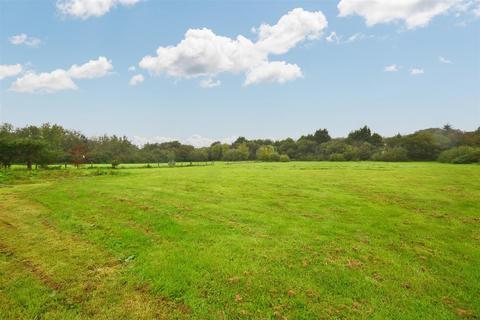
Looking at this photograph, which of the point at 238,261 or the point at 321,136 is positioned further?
the point at 321,136

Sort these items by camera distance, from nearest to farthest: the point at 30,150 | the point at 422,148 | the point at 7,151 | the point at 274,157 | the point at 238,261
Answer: the point at 238,261 → the point at 7,151 → the point at 30,150 → the point at 422,148 → the point at 274,157

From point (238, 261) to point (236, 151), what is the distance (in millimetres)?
98171

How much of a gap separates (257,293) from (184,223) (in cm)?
493

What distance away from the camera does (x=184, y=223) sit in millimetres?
9945

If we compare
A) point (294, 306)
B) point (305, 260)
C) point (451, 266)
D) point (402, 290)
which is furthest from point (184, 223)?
point (451, 266)

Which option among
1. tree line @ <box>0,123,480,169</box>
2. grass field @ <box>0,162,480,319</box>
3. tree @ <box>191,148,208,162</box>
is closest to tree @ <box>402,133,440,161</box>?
tree line @ <box>0,123,480,169</box>

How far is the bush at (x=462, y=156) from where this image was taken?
170ft

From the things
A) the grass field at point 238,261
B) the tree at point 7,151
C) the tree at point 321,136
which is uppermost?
the tree at point 321,136

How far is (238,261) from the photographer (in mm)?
6941

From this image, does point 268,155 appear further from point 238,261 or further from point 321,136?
point 238,261

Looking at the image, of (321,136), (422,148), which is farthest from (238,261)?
(321,136)

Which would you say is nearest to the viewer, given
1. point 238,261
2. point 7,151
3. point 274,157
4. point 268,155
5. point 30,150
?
point 238,261

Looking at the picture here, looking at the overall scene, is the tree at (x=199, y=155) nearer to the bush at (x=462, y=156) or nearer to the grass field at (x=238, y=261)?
the bush at (x=462, y=156)

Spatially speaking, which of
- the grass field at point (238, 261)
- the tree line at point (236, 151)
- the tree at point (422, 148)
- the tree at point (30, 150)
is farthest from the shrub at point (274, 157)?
the grass field at point (238, 261)
